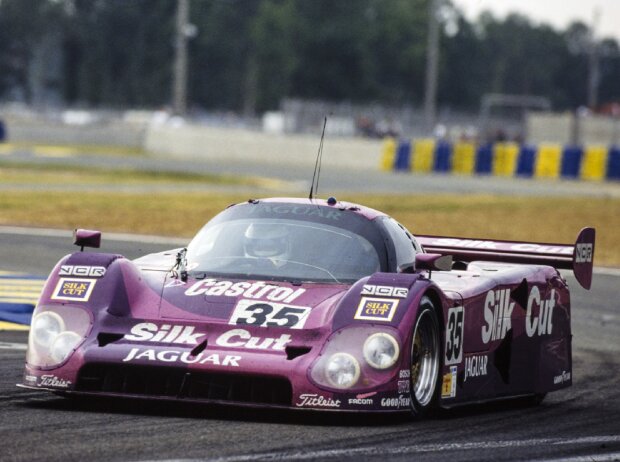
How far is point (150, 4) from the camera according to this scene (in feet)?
476

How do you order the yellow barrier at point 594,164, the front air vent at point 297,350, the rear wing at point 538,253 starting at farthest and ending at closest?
the yellow barrier at point 594,164, the rear wing at point 538,253, the front air vent at point 297,350

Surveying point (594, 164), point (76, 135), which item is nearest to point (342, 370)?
point (594, 164)

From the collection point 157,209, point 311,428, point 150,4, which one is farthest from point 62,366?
point 150,4

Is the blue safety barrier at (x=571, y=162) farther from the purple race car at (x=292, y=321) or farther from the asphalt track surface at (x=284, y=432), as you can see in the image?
the purple race car at (x=292, y=321)

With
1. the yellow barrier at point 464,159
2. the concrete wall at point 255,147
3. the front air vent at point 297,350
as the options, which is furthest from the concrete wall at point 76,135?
the front air vent at point 297,350

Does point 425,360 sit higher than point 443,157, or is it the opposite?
point 425,360

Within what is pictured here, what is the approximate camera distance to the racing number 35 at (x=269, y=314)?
751cm

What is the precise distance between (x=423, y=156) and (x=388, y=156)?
134cm

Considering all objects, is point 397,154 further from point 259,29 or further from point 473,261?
point 259,29

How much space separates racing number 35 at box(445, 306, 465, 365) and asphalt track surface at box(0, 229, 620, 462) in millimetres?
316

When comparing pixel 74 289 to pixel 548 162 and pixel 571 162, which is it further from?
pixel 548 162

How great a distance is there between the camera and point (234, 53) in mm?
143875

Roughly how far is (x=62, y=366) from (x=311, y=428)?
4.27 feet

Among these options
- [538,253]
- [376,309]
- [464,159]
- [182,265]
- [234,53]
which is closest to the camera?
[376,309]
